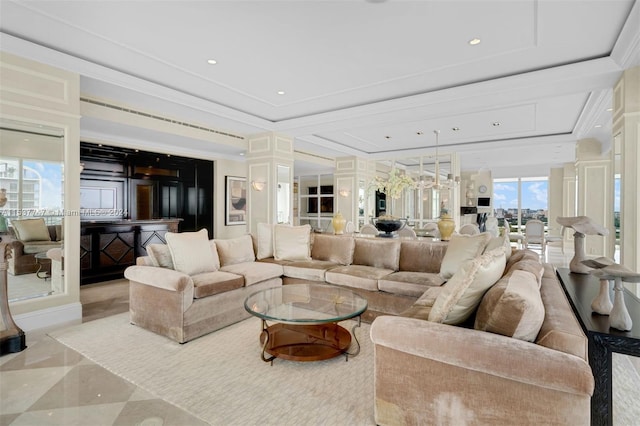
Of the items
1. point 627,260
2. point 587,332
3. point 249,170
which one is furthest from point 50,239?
point 627,260

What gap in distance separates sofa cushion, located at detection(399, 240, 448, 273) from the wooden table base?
147 cm

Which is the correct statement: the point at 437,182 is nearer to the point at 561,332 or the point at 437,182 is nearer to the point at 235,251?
the point at 235,251

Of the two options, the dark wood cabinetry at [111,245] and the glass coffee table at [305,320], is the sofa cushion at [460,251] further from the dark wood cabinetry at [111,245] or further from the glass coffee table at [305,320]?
the dark wood cabinetry at [111,245]

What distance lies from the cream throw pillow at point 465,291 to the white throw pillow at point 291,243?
280 centimetres

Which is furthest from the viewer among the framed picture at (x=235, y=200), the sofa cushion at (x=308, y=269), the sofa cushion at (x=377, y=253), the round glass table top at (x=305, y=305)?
the framed picture at (x=235, y=200)

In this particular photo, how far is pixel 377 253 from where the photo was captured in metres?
4.18

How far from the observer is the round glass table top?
2.44 meters

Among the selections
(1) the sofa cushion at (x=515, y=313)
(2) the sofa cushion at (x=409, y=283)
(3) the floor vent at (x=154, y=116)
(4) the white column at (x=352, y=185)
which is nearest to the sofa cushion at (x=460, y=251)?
(2) the sofa cushion at (x=409, y=283)

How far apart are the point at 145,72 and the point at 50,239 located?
223 centimetres

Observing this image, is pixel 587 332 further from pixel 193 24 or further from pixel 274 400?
pixel 193 24

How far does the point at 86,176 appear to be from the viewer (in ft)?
20.6

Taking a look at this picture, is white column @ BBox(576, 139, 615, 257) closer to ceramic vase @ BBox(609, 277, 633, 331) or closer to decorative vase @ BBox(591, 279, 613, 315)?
decorative vase @ BBox(591, 279, 613, 315)

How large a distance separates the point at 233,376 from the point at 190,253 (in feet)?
5.01

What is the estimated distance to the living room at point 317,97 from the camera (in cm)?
293
